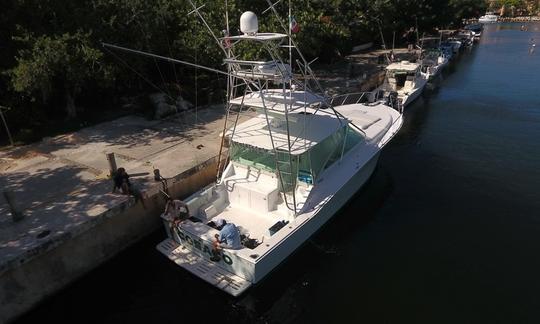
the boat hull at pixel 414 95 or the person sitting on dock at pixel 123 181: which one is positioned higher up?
the person sitting on dock at pixel 123 181

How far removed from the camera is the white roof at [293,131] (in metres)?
10.7

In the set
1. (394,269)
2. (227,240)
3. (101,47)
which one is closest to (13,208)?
(227,240)

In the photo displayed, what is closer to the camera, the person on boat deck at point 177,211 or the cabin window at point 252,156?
the person on boat deck at point 177,211

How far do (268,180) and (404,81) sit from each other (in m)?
18.9

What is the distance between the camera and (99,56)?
15297 mm

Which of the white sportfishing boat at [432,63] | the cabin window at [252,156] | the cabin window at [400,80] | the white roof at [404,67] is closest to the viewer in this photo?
the cabin window at [252,156]

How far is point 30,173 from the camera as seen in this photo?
A: 41.5 ft

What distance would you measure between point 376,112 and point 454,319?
33.2ft

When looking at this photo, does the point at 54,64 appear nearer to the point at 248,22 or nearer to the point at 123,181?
the point at 123,181

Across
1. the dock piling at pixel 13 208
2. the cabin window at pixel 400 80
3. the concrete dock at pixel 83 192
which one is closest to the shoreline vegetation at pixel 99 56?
the concrete dock at pixel 83 192

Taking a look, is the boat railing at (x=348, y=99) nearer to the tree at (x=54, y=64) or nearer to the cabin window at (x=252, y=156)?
the cabin window at (x=252, y=156)

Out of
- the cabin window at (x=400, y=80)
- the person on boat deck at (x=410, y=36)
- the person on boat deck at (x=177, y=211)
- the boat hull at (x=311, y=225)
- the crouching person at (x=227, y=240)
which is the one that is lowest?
the boat hull at (x=311, y=225)

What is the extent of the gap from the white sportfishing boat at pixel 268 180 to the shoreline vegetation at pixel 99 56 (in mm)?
7405

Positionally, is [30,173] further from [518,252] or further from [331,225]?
[518,252]
